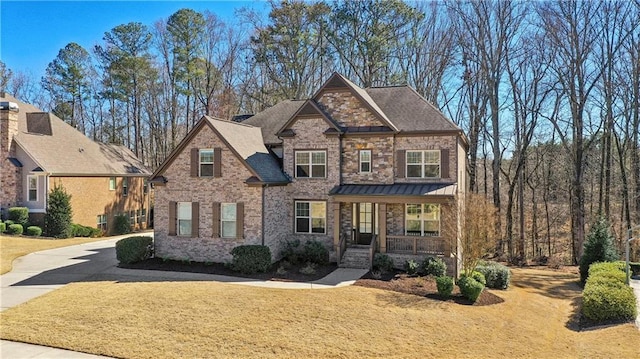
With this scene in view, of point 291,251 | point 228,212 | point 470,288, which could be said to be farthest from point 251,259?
point 470,288

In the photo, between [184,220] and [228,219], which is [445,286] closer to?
[228,219]

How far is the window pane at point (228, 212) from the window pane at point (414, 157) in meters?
8.84

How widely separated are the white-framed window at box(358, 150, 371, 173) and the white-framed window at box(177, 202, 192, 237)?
869cm

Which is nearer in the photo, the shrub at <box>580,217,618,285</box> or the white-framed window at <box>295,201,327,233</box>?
the shrub at <box>580,217,618,285</box>

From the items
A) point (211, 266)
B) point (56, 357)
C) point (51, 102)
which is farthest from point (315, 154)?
point (51, 102)

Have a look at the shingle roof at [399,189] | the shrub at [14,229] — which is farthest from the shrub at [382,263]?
the shrub at [14,229]

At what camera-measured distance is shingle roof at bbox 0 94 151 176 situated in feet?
92.9

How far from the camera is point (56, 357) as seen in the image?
30.0 ft

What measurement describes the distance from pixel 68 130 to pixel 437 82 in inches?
1216

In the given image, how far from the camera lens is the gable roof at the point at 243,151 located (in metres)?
18.8

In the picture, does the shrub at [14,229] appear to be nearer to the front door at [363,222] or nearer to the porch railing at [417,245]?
the front door at [363,222]

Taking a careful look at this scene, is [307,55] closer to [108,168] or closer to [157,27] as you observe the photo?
[157,27]

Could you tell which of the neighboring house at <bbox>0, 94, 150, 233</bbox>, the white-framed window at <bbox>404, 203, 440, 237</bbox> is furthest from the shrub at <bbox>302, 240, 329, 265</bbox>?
the neighboring house at <bbox>0, 94, 150, 233</bbox>

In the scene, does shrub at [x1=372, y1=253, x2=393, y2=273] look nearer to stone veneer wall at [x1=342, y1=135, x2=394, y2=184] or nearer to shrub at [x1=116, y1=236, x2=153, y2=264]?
stone veneer wall at [x1=342, y1=135, x2=394, y2=184]
